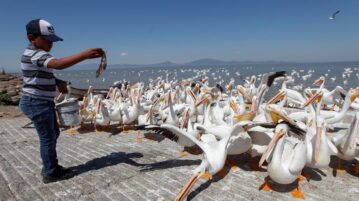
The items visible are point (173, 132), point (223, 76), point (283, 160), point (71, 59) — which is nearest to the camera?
point (71, 59)

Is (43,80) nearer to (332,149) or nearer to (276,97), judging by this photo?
(332,149)

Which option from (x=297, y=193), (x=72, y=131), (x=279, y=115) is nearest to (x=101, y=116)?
(x=72, y=131)

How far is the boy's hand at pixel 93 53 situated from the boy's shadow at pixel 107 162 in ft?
7.38

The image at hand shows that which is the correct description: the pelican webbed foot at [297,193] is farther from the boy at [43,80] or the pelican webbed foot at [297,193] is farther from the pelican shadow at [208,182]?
the boy at [43,80]

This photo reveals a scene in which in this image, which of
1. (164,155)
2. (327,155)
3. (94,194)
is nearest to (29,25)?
(94,194)

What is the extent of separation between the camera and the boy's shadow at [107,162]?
17.0ft

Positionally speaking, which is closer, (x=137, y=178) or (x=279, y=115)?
(x=279, y=115)

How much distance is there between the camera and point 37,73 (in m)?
4.09

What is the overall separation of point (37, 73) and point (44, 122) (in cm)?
74

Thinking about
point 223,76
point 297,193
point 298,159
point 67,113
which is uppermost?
point 298,159

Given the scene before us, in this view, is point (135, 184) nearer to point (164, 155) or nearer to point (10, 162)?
point (164, 155)

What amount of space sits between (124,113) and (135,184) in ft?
14.8

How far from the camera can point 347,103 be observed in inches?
263

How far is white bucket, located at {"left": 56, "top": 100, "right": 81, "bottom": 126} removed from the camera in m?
8.55
